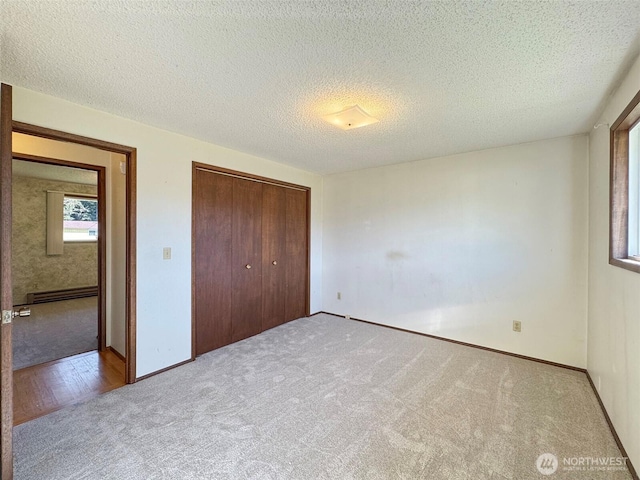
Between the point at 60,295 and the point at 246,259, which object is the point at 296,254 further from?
the point at 60,295

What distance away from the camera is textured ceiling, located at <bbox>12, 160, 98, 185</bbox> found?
14.8 ft

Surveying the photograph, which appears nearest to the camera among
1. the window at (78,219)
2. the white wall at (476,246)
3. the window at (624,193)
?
the window at (624,193)

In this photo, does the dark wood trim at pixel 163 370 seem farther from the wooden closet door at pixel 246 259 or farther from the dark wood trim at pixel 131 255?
the wooden closet door at pixel 246 259

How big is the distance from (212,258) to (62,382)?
1.63 m

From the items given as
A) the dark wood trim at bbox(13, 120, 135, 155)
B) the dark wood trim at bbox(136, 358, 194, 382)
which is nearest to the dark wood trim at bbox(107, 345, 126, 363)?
the dark wood trim at bbox(136, 358, 194, 382)

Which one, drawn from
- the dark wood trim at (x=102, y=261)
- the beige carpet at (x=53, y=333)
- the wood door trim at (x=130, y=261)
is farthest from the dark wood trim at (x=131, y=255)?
the beige carpet at (x=53, y=333)

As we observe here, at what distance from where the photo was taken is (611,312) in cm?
192

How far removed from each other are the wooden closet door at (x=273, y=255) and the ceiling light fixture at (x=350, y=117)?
174 cm

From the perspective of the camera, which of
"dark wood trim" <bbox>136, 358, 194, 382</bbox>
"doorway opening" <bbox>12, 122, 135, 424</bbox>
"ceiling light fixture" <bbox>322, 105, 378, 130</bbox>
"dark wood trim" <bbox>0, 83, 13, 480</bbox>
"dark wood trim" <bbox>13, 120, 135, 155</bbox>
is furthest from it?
"dark wood trim" <bbox>136, 358, 194, 382</bbox>

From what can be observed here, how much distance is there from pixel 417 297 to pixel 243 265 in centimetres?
229

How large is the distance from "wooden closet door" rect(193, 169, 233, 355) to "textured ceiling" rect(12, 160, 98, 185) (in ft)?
9.21

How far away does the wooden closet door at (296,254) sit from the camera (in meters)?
4.12

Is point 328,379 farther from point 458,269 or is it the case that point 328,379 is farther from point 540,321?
point 540,321

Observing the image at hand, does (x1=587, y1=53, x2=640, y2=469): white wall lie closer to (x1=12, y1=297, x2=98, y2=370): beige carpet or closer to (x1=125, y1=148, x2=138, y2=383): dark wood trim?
(x1=125, y1=148, x2=138, y2=383): dark wood trim
